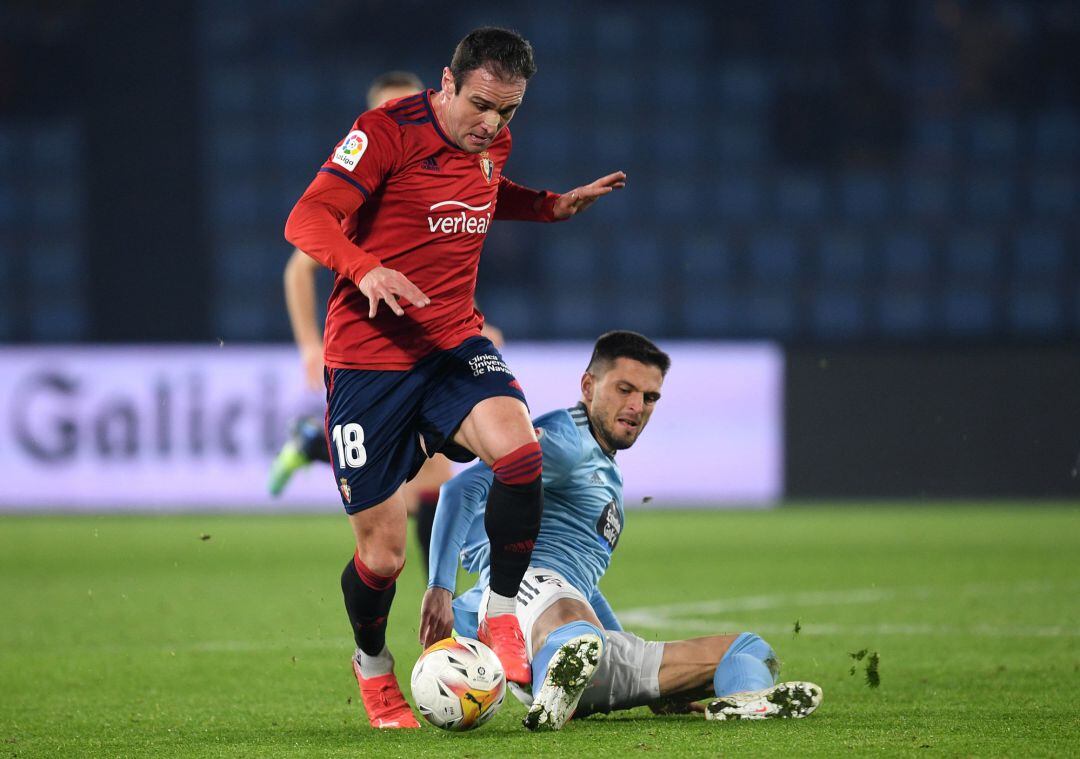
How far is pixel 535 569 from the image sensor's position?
164 inches

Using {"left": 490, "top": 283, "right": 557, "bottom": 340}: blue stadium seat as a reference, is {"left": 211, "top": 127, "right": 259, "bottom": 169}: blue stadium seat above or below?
above

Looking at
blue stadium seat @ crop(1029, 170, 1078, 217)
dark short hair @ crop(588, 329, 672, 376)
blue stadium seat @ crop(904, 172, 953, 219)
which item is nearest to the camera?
dark short hair @ crop(588, 329, 672, 376)

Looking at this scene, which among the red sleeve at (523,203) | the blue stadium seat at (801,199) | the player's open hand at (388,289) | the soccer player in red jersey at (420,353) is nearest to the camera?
the player's open hand at (388,289)

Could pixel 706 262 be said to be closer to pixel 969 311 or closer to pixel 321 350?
pixel 969 311

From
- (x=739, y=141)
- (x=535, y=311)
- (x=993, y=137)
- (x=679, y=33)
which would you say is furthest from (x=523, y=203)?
(x=993, y=137)

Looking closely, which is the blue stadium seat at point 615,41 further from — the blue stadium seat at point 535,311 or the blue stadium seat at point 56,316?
the blue stadium seat at point 56,316

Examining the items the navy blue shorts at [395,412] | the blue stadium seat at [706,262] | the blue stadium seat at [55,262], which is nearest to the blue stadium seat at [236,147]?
the blue stadium seat at [55,262]

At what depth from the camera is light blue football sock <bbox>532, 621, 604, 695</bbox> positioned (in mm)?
3821

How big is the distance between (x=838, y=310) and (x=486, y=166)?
38.9 feet

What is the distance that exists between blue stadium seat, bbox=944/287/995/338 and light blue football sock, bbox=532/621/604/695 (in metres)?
12.2

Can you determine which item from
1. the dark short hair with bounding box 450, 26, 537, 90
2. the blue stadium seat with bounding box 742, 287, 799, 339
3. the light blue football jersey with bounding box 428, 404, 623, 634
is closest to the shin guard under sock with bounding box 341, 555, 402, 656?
the light blue football jersey with bounding box 428, 404, 623, 634

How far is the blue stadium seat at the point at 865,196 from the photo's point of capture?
16047 millimetres

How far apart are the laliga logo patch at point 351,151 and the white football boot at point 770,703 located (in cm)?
154

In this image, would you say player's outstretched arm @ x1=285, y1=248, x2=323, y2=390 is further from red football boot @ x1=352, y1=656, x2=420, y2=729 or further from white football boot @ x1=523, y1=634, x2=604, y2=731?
white football boot @ x1=523, y1=634, x2=604, y2=731
